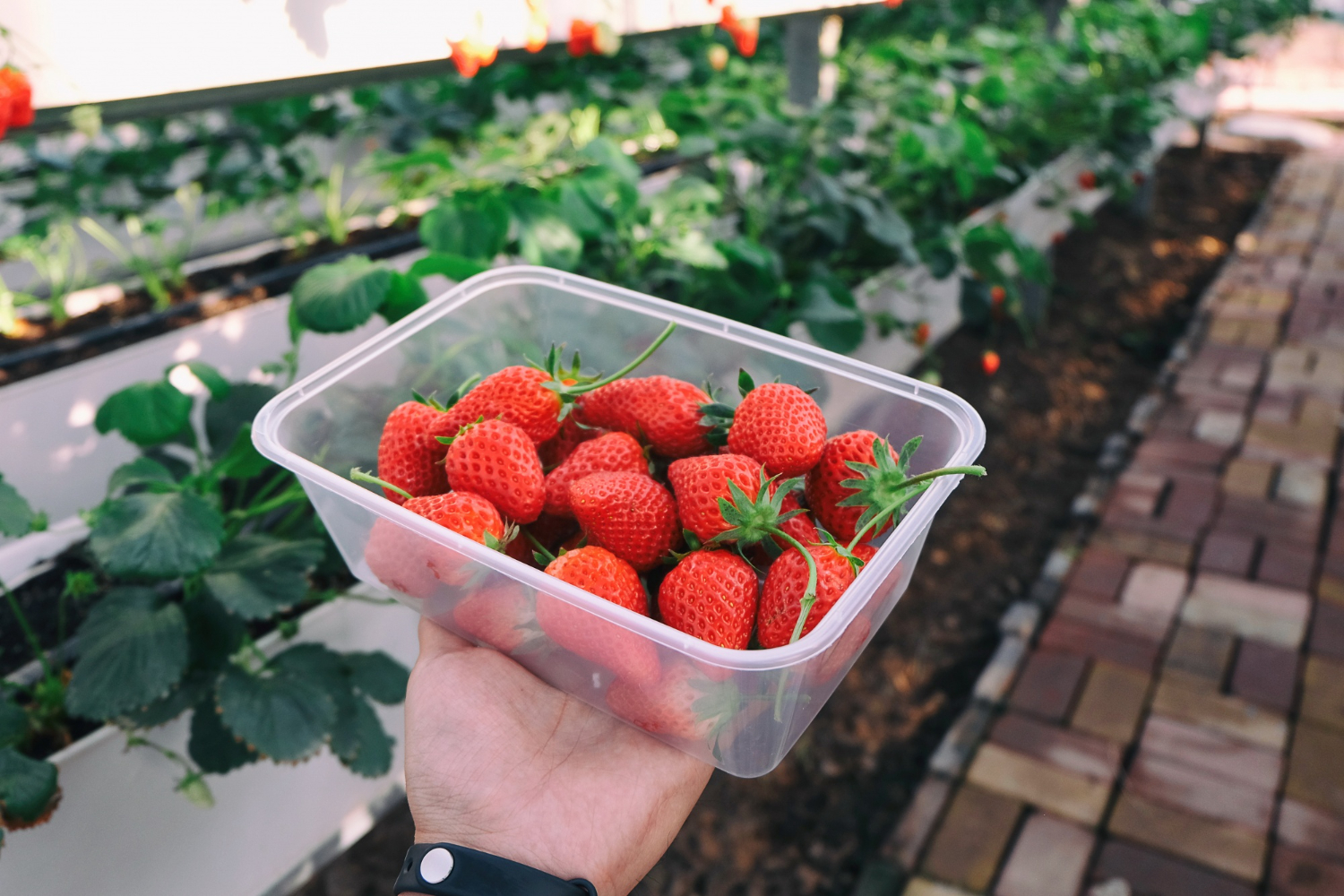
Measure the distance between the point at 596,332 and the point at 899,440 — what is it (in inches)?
12.5

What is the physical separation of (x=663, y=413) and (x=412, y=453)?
0.66 ft

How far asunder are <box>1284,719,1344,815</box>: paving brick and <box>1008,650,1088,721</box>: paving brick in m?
0.31

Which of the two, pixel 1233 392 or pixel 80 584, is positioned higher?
pixel 80 584

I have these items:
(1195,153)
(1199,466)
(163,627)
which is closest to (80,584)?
(163,627)

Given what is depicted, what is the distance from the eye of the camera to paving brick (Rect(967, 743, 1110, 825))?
4.48 feet

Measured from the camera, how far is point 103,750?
2.72 feet

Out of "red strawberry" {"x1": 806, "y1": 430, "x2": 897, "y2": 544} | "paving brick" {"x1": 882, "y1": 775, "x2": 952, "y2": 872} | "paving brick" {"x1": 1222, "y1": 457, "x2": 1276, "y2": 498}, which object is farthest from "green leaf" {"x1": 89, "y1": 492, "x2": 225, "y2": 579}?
"paving brick" {"x1": 1222, "y1": 457, "x2": 1276, "y2": 498}

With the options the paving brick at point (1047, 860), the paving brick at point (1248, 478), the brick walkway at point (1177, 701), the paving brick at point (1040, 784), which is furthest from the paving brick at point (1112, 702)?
the paving brick at point (1248, 478)

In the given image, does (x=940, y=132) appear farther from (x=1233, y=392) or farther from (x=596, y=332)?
(x=1233, y=392)

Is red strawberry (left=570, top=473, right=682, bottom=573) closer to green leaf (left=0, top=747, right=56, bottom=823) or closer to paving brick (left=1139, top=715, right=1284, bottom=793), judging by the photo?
green leaf (left=0, top=747, right=56, bottom=823)

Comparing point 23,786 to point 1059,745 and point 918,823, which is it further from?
point 1059,745

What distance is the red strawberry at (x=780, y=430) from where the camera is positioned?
0.67 m

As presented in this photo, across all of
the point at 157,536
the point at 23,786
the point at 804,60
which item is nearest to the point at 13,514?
the point at 157,536

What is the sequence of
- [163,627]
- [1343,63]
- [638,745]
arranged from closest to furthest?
[638,745] < [163,627] < [1343,63]
